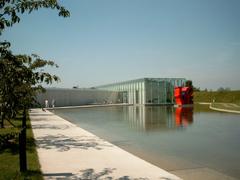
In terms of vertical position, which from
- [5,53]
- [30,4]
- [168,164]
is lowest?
[168,164]

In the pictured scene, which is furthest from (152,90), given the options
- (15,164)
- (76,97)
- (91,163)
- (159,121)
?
(15,164)

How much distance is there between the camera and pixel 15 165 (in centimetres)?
656

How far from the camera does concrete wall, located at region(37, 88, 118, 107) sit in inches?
1837

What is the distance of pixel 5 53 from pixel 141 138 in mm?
8003

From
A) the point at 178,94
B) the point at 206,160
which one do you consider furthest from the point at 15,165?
the point at 178,94

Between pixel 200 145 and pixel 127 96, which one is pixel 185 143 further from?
pixel 127 96

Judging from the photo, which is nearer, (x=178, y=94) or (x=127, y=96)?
(x=178, y=94)

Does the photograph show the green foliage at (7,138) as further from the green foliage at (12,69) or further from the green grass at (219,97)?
the green grass at (219,97)

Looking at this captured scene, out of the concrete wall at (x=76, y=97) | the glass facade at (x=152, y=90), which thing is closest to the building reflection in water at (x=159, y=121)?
the concrete wall at (x=76, y=97)

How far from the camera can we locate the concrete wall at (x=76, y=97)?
4666 centimetres

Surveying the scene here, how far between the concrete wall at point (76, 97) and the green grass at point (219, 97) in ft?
60.0

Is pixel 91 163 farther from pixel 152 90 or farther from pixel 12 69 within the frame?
pixel 152 90

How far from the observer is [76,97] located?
50594mm

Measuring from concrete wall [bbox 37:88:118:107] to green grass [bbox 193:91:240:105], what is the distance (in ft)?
60.0
